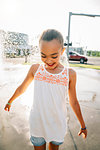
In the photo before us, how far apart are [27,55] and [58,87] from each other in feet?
52.1

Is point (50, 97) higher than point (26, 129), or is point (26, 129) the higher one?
point (50, 97)

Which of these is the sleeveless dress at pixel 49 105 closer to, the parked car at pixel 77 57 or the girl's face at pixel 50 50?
the girl's face at pixel 50 50

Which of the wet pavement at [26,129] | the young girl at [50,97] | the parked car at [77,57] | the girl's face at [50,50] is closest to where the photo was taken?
the girl's face at [50,50]

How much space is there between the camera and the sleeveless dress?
123 cm

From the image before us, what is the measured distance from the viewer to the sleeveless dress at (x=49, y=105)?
1.23 m

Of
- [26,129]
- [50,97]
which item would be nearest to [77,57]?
[26,129]

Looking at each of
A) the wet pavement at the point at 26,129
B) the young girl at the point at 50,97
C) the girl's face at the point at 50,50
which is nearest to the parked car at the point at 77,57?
the wet pavement at the point at 26,129

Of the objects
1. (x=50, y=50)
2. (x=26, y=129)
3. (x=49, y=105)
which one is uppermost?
(x=50, y=50)

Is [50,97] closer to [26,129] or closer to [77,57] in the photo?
[26,129]

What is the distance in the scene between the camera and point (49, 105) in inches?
49.0

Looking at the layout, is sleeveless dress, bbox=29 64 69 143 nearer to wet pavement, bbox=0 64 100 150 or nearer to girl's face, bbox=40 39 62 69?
girl's face, bbox=40 39 62 69

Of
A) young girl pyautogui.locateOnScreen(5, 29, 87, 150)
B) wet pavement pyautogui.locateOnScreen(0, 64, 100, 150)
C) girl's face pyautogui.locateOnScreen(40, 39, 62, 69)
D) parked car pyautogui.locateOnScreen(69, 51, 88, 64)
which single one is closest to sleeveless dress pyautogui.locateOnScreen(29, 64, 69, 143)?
young girl pyautogui.locateOnScreen(5, 29, 87, 150)

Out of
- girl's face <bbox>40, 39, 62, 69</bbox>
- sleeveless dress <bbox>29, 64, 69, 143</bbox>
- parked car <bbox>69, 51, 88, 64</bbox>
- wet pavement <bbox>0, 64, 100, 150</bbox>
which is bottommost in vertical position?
parked car <bbox>69, 51, 88, 64</bbox>

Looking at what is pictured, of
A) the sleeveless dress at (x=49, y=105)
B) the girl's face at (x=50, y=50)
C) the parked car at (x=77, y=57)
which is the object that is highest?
the girl's face at (x=50, y=50)
